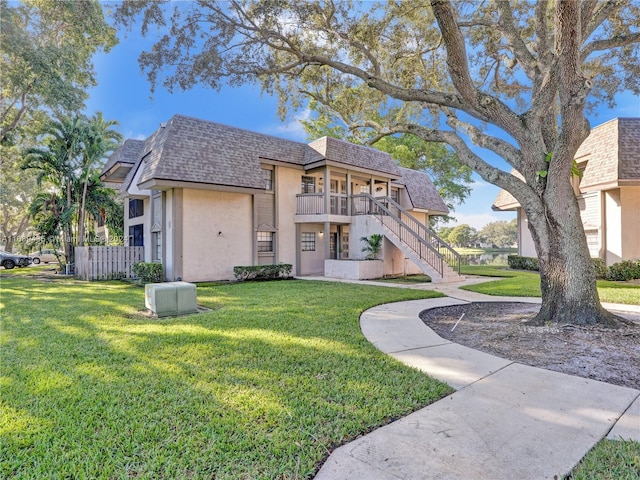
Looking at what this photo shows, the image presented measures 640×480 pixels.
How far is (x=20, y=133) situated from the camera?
2030cm

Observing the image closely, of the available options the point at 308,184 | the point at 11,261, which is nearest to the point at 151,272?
the point at 308,184

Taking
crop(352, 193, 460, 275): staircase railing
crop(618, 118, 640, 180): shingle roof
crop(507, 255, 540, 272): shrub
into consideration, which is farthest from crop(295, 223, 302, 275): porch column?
crop(618, 118, 640, 180): shingle roof

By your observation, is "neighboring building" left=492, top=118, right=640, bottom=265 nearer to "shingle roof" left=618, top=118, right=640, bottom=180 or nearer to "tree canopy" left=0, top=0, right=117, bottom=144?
"shingle roof" left=618, top=118, right=640, bottom=180

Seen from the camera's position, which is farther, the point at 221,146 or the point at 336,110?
the point at 221,146

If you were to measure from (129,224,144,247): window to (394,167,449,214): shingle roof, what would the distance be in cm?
1484

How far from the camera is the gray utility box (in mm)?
7145

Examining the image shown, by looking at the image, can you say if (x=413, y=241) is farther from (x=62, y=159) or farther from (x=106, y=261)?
(x=62, y=159)

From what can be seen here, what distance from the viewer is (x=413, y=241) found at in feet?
48.0

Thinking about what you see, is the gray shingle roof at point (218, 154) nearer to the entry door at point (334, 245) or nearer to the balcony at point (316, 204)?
the balcony at point (316, 204)

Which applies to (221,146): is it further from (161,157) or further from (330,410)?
(330,410)

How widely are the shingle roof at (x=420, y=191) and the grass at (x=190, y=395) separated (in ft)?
54.0

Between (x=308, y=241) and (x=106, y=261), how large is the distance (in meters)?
9.20

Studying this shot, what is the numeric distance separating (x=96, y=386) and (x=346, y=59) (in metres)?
11.5

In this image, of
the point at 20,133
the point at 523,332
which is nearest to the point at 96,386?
the point at 523,332
